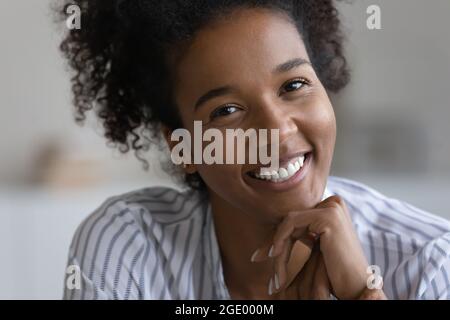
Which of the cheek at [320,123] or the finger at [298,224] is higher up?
the cheek at [320,123]

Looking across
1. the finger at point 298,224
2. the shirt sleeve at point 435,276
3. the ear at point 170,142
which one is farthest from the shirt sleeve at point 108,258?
the shirt sleeve at point 435,276

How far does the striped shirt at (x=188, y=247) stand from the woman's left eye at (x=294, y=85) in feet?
0.77

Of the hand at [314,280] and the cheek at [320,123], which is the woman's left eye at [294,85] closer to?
the cheek at [320,123]

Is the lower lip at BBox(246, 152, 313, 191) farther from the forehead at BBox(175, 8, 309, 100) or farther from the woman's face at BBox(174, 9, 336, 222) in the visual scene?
the forehead at BBox(175, 8, 309, 100)

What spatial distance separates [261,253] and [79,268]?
25 cm

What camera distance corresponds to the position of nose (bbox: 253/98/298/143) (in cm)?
84

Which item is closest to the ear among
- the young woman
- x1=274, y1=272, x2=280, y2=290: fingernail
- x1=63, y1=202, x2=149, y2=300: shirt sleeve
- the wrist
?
the young woman

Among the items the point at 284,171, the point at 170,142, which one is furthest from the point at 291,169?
the point at 170,142

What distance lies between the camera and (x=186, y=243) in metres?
1.04

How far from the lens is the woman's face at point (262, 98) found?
85 centimetres

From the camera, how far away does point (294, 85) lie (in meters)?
0.88

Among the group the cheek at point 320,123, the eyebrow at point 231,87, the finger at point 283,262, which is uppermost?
the eyebrow at point 231,87

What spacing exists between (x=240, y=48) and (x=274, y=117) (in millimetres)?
95

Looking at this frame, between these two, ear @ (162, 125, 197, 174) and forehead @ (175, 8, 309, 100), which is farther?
ear @ (162, 125, 197, 174)
